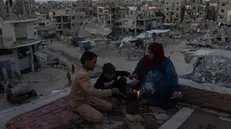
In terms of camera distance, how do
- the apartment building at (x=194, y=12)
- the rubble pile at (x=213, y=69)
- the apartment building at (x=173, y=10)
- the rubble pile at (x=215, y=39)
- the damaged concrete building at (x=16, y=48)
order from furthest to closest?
1. the apartment building at (x=173, y=10)
2. the apartment building at (x=194, y=12)
3. the rubble pile at (x=215, y=39)
4. the damaged concrete building at (x=16, y=48)
5. the rubble pile at (x=213, y=69)

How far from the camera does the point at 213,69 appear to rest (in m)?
5.31

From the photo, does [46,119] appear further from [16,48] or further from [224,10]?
[224,10]

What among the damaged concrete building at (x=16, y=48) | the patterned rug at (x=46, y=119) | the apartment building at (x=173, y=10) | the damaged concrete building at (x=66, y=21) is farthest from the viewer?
the apartment building at (x=173, y=10)

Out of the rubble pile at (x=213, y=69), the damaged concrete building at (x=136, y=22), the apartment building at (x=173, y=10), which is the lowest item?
the rubble pile at (x=213, y=69)

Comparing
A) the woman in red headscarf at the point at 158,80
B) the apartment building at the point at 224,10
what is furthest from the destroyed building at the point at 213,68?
the apartment building at the point at 224,10

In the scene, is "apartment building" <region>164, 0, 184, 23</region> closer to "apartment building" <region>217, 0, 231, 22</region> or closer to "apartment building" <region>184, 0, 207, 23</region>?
"apartment building" <region>184, 0, 207, 23</region>

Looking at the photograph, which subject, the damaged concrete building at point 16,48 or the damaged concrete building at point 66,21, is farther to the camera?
the damaged concrete building at point 66,21

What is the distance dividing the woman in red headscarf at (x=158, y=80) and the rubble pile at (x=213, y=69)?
2025 mm

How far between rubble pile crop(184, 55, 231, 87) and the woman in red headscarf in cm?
202

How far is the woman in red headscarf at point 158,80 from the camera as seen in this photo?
116 inches

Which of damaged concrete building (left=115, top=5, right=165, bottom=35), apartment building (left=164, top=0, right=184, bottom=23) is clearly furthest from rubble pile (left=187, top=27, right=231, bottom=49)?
apartment building (left=164, top=0, right=184, bottom=23)

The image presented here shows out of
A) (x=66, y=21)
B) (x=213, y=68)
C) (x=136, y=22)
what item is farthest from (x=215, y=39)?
(x=213, y=68)

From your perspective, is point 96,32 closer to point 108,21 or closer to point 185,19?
point 108,21

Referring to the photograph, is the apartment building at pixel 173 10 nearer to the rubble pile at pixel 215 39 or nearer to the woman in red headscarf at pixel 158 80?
the rubble pile at pixel 215 39
